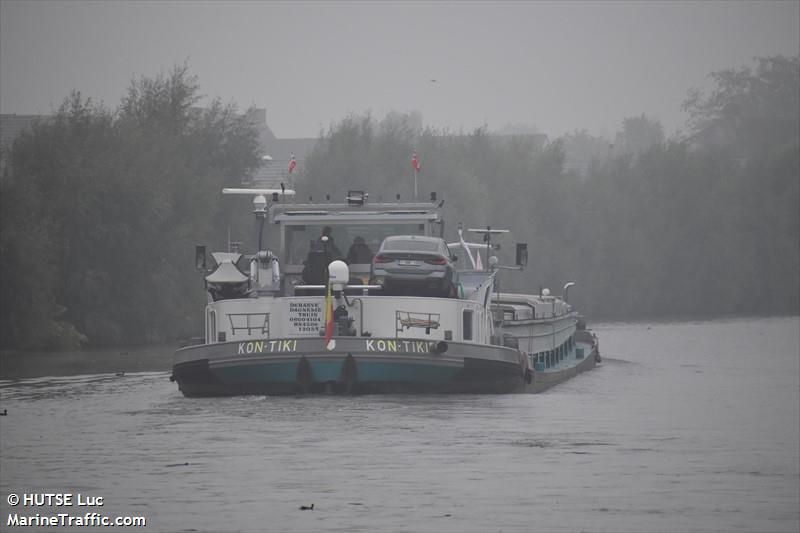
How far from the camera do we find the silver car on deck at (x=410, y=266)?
31094 mm

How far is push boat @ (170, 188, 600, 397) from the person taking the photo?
30.6m

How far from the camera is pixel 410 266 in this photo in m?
31.1

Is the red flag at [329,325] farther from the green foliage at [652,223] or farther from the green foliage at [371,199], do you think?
the green foliage at [652,223]

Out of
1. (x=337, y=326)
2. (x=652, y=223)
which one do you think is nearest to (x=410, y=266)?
(x=337, y=326)

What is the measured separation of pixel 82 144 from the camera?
59031 mm

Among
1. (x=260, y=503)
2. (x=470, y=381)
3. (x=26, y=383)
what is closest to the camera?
(x=260, y=503)

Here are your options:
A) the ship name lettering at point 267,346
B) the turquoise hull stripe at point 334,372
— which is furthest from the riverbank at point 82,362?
the ship name lettering at point 267,346

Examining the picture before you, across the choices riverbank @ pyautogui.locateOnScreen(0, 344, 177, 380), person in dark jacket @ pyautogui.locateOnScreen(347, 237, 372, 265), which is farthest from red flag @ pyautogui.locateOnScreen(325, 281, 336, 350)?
riverbank @ pyautogui.locateOnScreen(0, 344, 177, 380)

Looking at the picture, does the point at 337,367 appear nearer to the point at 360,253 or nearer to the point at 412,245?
the point at 412,245

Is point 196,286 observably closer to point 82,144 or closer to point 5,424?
point 82,144

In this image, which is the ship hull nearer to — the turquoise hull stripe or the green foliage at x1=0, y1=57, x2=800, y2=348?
the turquoise hull stripe

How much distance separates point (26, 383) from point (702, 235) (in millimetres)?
59391

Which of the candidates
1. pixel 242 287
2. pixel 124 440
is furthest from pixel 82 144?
pixel 124 440

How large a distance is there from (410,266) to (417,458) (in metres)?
6.77
